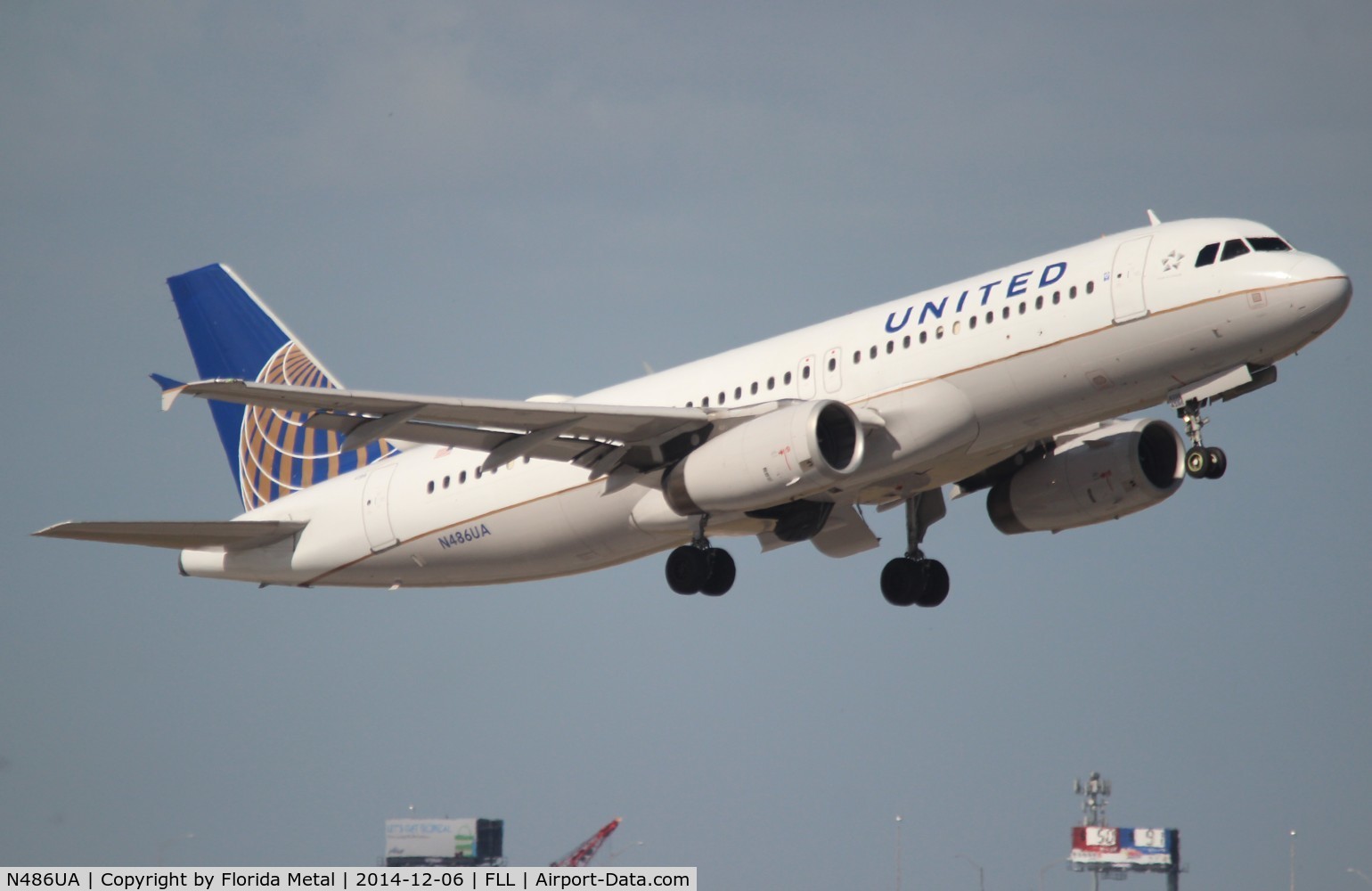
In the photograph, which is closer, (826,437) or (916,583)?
(826,437)

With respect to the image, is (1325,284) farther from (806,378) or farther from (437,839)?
(437,839)

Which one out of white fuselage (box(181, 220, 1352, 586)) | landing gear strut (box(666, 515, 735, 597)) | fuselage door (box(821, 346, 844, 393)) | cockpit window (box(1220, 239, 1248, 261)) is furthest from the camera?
landing gear strut (box(666, 515, 735, 597))

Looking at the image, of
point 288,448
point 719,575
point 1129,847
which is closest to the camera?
point 719,575

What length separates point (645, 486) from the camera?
112ft

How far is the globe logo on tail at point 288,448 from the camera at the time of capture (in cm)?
4088

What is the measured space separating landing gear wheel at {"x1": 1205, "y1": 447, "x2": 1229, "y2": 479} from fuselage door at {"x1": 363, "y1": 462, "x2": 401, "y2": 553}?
16.7 m

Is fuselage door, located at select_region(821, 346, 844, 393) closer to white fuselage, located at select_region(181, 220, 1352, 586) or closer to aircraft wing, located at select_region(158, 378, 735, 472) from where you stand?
white fuselage, located at select_region(181, 220, 1352, 586)

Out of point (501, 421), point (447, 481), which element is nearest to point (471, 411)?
point (501, 421)

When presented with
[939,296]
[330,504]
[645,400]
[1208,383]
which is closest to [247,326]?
[330,504]

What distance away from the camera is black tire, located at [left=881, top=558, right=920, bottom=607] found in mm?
37781

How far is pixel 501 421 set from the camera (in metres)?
31.7

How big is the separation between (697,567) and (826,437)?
4.87 meters

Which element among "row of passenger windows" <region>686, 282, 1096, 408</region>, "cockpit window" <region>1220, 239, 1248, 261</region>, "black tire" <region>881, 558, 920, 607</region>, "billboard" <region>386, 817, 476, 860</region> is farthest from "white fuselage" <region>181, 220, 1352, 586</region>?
"billboard" <region>386, 817, 476, 860</region>

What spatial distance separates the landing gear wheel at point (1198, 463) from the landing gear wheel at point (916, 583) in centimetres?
832
